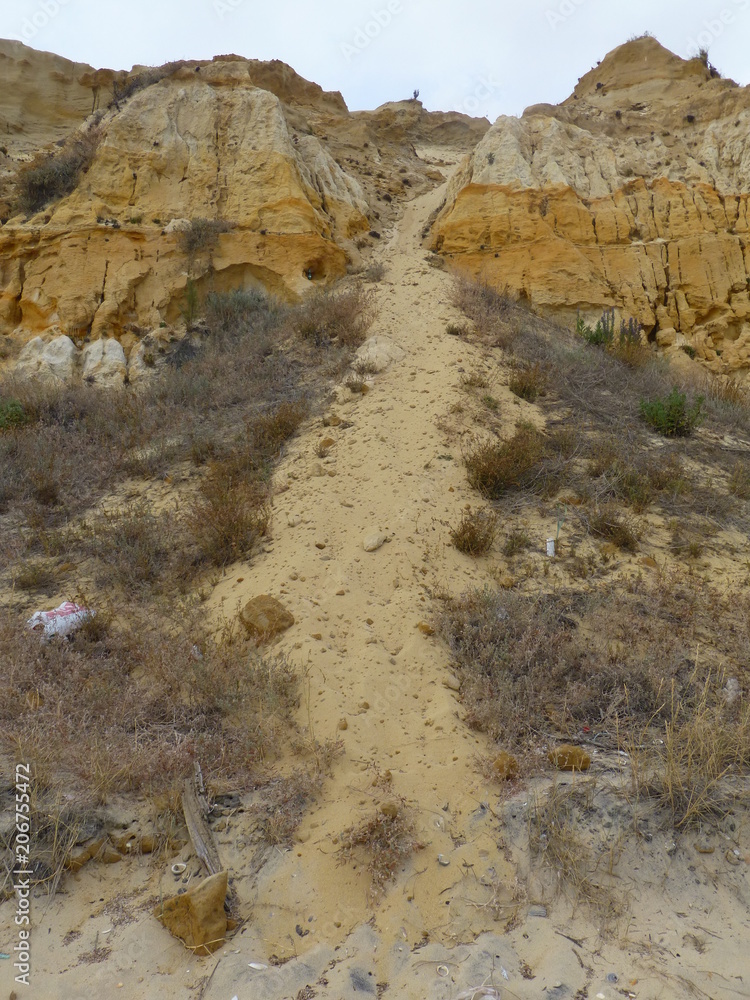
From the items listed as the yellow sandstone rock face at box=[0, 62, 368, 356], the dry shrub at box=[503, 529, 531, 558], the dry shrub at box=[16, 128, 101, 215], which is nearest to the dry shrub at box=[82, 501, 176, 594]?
the dry shrub at box=[503, 529, 531, 558]

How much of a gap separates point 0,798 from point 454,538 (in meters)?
3.24

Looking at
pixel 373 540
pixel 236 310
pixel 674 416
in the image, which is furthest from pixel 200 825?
pixel 236 310

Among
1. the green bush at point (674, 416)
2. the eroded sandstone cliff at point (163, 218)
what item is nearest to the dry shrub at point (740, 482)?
the green bush at point (674, 416)

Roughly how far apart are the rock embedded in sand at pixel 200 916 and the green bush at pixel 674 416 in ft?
20.2

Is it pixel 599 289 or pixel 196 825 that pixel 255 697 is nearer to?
pixel 196 825

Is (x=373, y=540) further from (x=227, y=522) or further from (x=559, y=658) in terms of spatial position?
(x=559, y=658)

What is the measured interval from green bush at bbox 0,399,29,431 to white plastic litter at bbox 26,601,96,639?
405 centimetres

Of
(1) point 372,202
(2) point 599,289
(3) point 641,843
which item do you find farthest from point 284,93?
(3) point 641,843

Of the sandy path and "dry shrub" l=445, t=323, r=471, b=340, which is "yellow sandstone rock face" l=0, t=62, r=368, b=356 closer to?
"dry shrub" l=445, t=323, r=471, b=340

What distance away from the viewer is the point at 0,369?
9.12 meters

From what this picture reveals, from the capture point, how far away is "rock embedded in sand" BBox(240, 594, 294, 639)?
3971mm

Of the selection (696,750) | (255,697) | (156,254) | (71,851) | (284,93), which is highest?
(284,93)

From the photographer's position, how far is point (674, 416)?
6.68 meters

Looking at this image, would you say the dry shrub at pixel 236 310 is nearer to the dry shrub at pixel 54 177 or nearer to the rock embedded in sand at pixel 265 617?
the dry shrub at pixel 54 177
